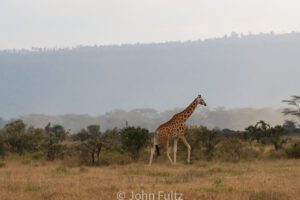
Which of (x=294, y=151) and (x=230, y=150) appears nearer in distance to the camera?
(x=294, y=151)

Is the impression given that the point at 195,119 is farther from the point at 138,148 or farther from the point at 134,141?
the point at 134,141

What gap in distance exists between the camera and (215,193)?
41.8ft

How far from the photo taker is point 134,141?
26.5m

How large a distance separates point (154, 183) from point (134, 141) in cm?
1166

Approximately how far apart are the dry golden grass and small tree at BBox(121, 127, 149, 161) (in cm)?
722

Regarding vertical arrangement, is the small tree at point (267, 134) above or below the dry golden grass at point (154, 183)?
above

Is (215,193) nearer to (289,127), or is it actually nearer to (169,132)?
(169,132)

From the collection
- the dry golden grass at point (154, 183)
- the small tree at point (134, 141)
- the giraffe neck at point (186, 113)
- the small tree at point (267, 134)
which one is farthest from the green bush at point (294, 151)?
the dry golden grass at point (154, 183)

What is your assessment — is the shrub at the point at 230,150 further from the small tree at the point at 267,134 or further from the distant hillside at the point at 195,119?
the distant hillside at the point at 195,119

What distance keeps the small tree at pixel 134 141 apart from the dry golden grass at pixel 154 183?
7223mm

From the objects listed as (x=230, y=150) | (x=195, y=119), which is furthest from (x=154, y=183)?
(x=195, y=119)

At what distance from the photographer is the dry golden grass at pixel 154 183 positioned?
1256cm

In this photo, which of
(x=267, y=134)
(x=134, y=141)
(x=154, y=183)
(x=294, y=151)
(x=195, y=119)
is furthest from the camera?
(x=195, y=119)

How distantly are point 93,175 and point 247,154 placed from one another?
10697mm
